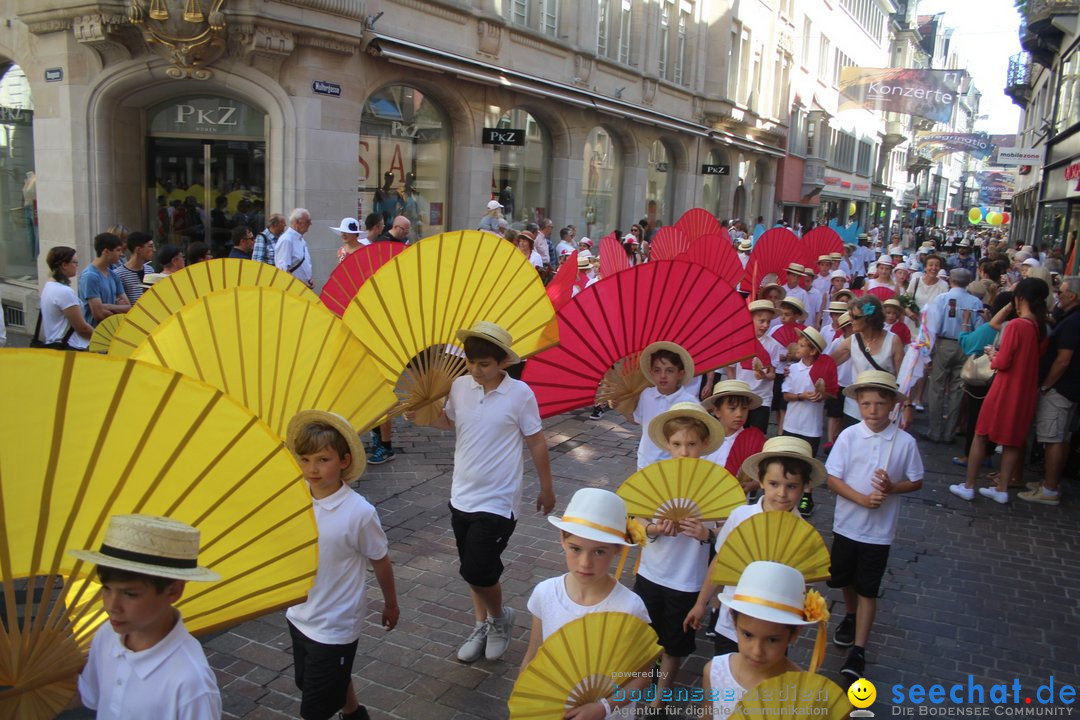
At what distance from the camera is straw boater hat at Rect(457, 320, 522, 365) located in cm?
397

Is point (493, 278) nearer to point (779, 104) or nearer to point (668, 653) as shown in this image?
point (668, 653)

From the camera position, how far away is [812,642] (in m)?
4.86

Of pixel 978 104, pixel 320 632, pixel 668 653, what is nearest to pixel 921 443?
pixel 668 653

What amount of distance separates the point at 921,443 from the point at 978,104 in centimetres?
12936

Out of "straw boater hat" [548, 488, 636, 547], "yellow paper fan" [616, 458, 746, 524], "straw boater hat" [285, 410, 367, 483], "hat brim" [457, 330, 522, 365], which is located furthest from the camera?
"hat brim" [457, 330, 522, 365]

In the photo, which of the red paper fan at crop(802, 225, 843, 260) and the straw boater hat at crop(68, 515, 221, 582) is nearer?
the straw boater hat at crop(68, 515, 221, 582)

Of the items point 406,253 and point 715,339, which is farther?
point 715,339

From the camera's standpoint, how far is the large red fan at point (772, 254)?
10.9m

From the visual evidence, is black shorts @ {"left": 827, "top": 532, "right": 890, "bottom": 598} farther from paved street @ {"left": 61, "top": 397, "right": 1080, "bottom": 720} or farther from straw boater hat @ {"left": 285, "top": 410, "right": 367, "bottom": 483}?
straw boater hat @ {"left": 285, "top": 410, "right": 367, "bottom": 483}

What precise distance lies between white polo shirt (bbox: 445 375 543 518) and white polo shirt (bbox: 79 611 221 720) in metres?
2.10

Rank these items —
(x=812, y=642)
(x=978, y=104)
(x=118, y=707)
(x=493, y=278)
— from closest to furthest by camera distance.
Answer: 1. (x=118, y=707)
2. (x=493, y=278)
3. (x=812, y=642)
4. (x=978, y=104)

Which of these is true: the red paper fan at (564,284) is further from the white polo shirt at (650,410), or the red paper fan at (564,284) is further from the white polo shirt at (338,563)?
the white polo shirt at (338,563)

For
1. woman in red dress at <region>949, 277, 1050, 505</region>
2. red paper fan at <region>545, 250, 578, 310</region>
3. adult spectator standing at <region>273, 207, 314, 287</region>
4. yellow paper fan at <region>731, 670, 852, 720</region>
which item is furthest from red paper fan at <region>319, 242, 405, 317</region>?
woman in red dress at <region>949, 277, 1050, 505</region>

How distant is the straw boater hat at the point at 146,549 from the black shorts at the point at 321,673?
4.28 ft
